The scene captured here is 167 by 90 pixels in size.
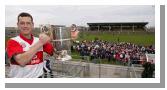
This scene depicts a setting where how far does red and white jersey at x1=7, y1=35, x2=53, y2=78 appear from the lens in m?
2.57

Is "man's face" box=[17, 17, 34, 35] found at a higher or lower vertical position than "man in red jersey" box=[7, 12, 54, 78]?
higher

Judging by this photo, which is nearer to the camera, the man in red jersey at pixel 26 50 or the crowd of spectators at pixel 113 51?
the man in red jersey at pixel 26 50

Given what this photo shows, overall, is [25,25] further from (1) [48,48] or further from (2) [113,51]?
(2) [113,51]

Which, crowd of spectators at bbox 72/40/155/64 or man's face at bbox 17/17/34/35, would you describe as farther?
crowd of spectators at bbox 72/40/155/64

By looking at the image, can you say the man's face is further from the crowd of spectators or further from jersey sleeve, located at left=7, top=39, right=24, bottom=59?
the crowd of spectators

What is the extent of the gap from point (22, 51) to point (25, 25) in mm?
236

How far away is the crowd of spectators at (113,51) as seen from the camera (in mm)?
3414

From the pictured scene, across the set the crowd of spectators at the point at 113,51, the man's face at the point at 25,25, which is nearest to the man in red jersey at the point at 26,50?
the man's face at the point at 25,25

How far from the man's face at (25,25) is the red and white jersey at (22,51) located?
0.19 feet

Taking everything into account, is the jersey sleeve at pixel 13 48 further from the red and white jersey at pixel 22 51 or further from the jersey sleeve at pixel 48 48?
the jersey sleeve at pixel 48 48

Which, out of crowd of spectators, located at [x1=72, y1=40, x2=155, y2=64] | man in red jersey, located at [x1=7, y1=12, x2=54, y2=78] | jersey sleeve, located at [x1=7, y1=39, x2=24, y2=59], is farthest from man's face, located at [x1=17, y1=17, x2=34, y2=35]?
crowd of spectators, located at [x1=72, y1=40, x2=155, y2=64]
